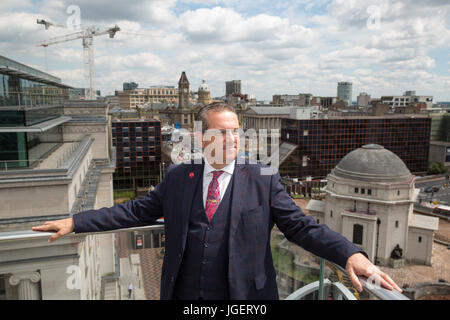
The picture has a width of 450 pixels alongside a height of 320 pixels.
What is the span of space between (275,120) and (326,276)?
265 ft

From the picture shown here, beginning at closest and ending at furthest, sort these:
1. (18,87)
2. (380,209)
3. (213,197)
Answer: (213,197)
(18,87)
(380,209)

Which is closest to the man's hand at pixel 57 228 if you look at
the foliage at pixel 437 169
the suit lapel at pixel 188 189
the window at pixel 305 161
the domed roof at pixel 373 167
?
the suit lapel at pixel 188 189

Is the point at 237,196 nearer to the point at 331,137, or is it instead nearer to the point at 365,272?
the point at 365,272

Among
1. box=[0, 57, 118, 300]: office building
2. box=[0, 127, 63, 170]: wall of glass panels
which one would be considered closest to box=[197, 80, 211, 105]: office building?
box=[0, 57, 118, 300]: office building

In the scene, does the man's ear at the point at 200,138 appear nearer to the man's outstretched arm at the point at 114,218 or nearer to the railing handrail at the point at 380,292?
the man's outstretched arm at the point at 114,218

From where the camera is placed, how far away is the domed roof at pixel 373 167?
33.0 m

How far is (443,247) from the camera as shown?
36.7 metres

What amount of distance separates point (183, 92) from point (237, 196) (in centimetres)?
10522

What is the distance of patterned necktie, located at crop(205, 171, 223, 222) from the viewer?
11.3 ft

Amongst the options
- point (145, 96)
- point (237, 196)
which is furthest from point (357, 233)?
point (145, 96)

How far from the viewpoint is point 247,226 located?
131 inches

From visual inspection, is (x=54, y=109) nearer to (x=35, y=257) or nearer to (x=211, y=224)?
(x=35, y=257)

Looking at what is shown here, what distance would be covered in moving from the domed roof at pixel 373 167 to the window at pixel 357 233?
14.3 ft
